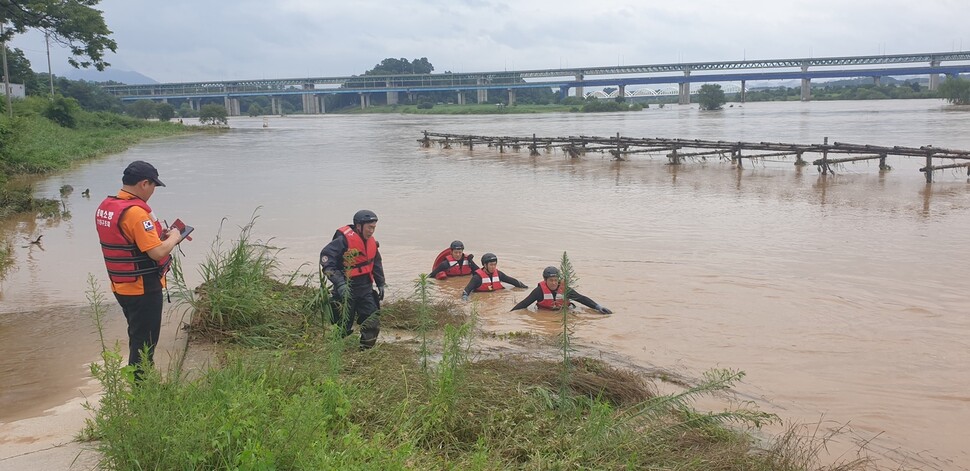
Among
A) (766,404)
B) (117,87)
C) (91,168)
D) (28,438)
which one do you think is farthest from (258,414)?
(117,87)

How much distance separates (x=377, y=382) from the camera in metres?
5.76

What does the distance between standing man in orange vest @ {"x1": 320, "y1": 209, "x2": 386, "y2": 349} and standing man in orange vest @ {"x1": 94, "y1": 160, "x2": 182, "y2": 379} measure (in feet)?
5.61

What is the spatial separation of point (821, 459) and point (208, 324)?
548cm

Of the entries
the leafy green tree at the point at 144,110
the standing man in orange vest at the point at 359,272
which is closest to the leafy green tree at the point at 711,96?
the leafy green tree at the point at 144,110

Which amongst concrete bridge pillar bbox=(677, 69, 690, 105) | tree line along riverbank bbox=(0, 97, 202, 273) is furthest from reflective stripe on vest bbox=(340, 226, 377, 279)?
concrete bridge pillar bbox=(677, 69, 690, 105)

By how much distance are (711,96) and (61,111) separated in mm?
92555

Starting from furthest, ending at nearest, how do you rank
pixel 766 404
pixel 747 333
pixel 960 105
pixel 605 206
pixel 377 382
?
pixel 960 105, pixel 605 206, pixel 747 333, pixel 766 404, pixel 377 382

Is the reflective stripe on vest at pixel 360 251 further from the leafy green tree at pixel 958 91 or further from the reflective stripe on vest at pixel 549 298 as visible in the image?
the leafy green tree at pixel 958 91

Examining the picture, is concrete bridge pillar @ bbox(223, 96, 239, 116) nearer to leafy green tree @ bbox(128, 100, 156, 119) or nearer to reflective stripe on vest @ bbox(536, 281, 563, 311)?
leafy green tree @ bbox(128, 100, 156, 119)

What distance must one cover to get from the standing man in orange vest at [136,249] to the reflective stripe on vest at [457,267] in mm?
7252

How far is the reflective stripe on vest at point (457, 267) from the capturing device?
492 inches

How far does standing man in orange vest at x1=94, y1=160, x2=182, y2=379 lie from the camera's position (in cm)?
520

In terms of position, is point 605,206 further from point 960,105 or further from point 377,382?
point 960,105

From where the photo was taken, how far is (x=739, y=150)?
32.1 meters
